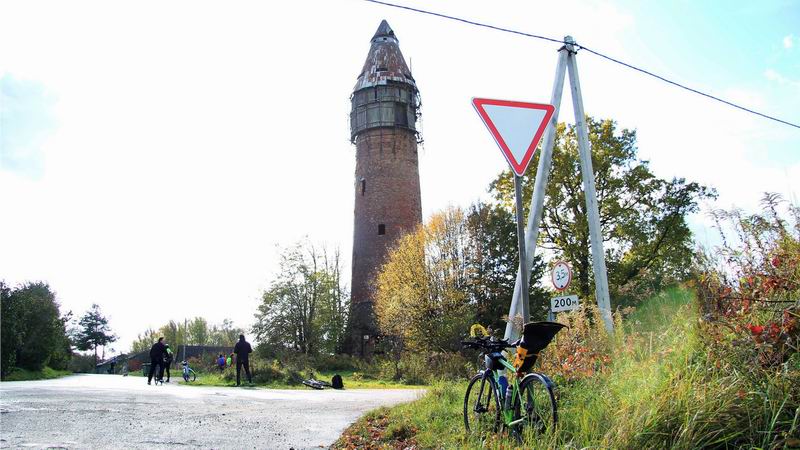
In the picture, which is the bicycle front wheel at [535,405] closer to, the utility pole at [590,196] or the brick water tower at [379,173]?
the utility pole at [590,196]

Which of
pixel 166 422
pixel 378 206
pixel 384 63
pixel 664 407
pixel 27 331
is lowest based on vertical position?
pixel 166 422

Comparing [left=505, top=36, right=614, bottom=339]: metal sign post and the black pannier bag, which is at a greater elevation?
[left=505, top=36, right=614, bottom=339]: metal sign post

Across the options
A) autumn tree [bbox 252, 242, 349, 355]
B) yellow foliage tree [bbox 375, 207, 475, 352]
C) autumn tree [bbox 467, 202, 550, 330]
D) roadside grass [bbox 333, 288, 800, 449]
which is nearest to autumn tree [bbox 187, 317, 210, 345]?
autumn tree [bbox 252, 242, 349, 355]

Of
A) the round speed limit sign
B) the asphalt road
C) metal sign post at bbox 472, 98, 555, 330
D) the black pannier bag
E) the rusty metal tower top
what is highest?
the rusty metal tower top

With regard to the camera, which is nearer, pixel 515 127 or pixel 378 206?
pixel 515 127

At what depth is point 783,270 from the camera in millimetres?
4168

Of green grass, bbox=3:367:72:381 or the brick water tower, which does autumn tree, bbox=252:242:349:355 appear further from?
green grass, bbox=3:367:72:381

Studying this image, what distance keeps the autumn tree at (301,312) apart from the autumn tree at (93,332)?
5084 centimetres

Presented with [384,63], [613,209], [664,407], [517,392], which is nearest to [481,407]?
[517,392]

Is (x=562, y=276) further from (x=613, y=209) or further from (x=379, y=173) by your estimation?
(x=379, y=173)

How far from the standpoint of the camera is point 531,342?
197 inches

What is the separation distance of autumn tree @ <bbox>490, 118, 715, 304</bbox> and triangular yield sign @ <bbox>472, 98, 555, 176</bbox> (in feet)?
75.1

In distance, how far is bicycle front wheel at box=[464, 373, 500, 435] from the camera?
5211mm

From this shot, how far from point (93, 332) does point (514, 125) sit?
302 feet
